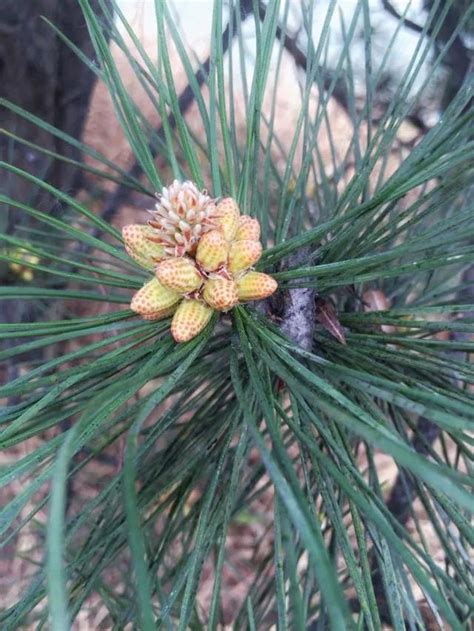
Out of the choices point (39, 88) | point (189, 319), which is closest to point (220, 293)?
point (189, 319)

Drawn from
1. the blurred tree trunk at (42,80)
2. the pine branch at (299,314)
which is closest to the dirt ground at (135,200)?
the blurred tree trunk at (42,80)

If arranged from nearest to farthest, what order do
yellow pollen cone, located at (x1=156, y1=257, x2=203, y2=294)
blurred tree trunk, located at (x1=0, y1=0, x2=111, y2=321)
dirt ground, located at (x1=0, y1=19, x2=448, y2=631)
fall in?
yellow pollen cone, located at (x1=156, y1=257, x2=203, y2=294) < blurred tree trunk, located at (x1=0, y1=0, x2=111, y2=321) < dirt ground, located at (x1=0, y1=19, x2=448, y2=631)

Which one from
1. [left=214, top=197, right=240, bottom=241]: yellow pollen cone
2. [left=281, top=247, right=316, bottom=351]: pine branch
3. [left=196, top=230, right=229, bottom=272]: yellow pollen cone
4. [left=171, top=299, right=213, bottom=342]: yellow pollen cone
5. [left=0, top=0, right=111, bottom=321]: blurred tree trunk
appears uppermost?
[left=0, top=0, right=111, bottom=321]: blurred tree trunk

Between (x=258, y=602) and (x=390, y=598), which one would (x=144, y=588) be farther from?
(x=258, y=602)

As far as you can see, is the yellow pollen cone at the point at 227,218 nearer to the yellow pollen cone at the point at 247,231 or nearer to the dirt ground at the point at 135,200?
the yellow pollen cone at the point at 247,231

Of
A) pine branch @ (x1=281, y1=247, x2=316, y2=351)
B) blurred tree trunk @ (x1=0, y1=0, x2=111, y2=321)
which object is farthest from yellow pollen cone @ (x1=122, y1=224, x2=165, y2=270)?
blurred tree trunk @ (x1=0, y1=0, x2=111, y2=321)

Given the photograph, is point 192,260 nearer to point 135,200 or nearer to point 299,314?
point 299,314

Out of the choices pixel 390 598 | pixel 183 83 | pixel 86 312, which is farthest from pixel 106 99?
pixel 390 598

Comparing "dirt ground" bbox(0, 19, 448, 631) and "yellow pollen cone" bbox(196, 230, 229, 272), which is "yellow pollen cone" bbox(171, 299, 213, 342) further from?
"dirt ground" bbox(0, 19, 448, 631)
